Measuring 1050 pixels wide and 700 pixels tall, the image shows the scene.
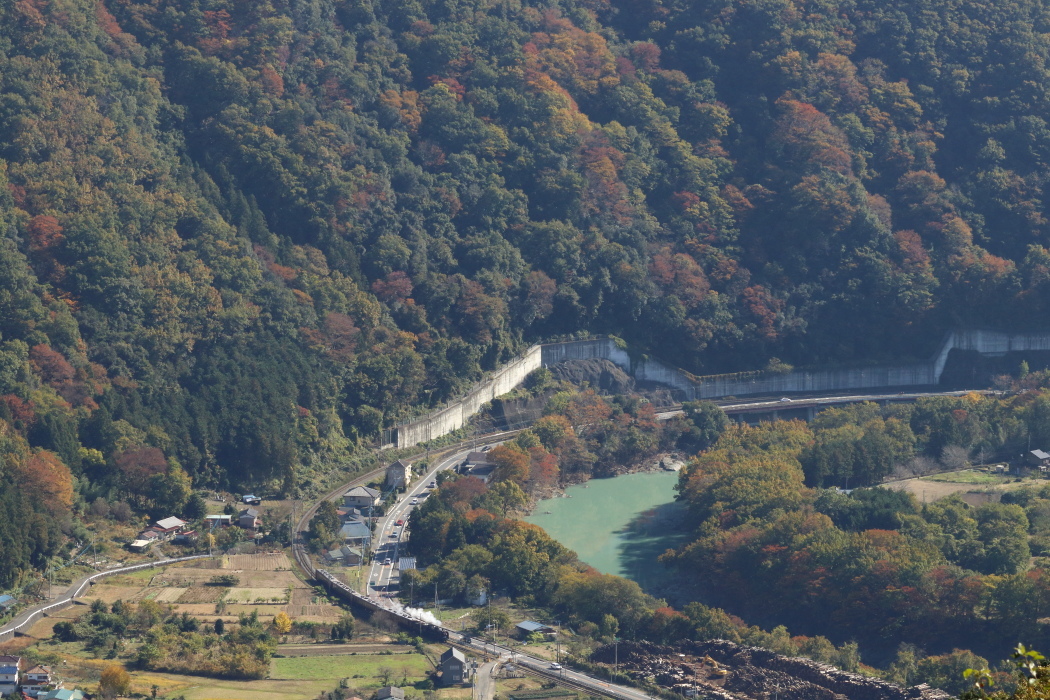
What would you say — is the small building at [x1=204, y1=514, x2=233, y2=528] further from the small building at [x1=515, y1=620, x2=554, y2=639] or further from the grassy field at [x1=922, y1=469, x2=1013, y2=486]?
the grassy field at [x1=922, y1=469, x2=1013, y2=486]

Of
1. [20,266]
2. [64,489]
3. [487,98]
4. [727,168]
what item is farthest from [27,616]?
[727,168]

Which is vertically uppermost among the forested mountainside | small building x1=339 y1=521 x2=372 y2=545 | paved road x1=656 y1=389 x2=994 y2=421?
the forested mountainside

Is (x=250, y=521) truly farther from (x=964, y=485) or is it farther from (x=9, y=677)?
(x=964, y=485)

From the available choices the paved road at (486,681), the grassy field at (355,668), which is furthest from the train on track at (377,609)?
the paved road at (486,681)

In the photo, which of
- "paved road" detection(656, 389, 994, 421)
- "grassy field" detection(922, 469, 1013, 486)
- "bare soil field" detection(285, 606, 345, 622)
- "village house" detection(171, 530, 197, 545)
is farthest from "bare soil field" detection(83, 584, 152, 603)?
"grassy field" detection(922, 469, 1013, 486)

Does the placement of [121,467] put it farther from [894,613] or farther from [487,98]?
[487,98]

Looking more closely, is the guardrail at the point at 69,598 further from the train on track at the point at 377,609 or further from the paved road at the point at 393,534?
the paved road at the point at 393,534
